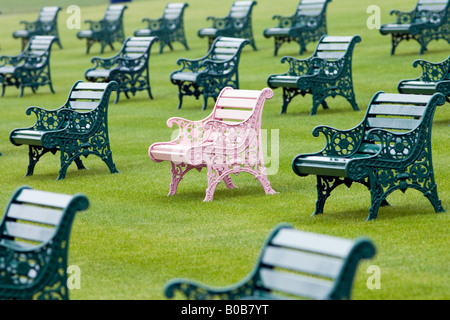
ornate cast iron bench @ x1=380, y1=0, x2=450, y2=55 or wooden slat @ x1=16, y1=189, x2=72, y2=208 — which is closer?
wooden slat @ x1=16, y1=189, x2=72, y2=208

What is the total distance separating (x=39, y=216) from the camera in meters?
6.69

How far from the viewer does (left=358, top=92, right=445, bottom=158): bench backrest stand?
9.98 m

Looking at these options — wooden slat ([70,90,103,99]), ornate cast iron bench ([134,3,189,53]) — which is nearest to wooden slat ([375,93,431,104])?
wooden slat ([70,90,103,99])

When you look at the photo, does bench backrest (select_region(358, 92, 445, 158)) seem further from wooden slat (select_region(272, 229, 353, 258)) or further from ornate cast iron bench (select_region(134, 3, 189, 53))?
ornate cast iron bench (select_region(134, 3, 189, 53))

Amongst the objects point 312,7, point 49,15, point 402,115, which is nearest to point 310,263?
point 402,115

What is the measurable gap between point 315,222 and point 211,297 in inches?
174

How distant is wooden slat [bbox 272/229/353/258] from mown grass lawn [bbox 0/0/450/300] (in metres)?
2.14

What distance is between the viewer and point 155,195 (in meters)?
12.0

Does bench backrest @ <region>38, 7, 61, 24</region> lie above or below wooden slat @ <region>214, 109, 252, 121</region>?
above

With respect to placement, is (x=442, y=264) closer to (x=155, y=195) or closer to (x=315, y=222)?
(x=315, y=222)

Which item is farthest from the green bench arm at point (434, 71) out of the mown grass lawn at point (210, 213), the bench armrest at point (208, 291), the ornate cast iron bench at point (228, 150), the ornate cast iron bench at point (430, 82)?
the bench armrest at point (208, 291)

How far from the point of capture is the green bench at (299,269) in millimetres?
5148

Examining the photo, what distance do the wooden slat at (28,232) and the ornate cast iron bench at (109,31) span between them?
80.8 feet
